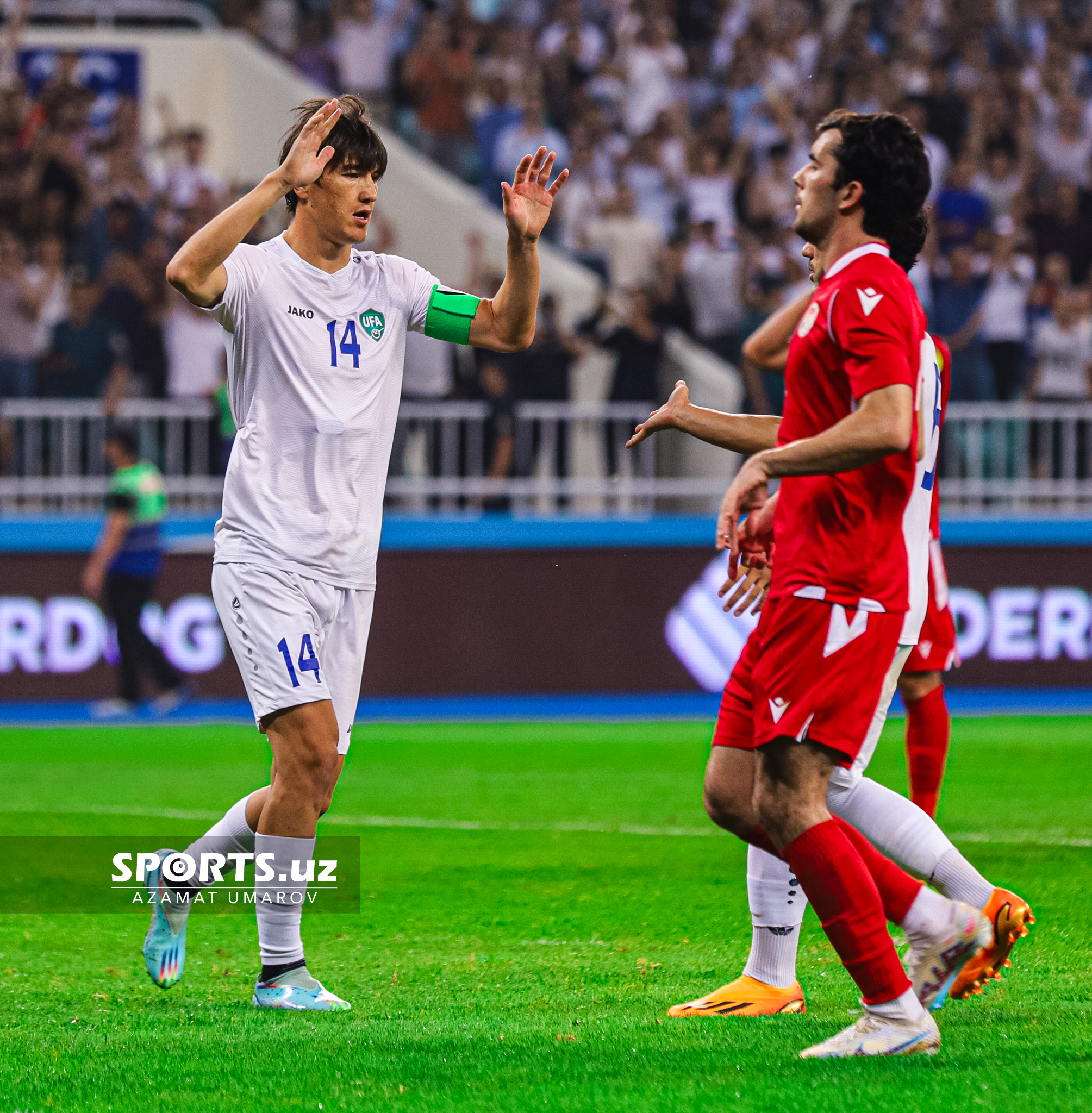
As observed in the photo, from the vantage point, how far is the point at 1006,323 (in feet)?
59.4

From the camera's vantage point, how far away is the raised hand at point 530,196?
18.5 ft

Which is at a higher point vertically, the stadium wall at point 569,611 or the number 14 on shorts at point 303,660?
the number 14 on shorts at point 303,660

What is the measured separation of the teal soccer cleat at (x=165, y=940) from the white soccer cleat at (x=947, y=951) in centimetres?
225

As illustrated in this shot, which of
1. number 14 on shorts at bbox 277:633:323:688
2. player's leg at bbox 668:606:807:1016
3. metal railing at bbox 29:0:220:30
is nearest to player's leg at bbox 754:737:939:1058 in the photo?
player's leg at bbox 668:606:807:1016

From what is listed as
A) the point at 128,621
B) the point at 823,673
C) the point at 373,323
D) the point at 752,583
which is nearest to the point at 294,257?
the point at 373,323

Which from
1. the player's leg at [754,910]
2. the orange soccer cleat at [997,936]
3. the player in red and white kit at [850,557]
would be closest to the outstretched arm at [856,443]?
the player in red and white kit at [850,557]

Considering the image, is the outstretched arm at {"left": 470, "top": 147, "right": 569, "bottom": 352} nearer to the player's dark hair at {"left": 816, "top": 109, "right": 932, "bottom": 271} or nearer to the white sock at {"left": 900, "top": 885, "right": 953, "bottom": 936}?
the player's dark hair at {"left": 816, "top": 109, "right": 932, "bottom": 271}

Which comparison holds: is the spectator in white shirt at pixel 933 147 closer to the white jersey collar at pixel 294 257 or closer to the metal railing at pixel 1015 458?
the metal railing at pixel 1015 458

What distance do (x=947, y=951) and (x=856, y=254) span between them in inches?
69.2

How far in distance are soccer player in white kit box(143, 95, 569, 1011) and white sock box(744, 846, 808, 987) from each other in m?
1.21

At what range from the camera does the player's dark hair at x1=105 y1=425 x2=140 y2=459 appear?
1602 cm

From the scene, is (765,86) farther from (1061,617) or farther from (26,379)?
(26,379)

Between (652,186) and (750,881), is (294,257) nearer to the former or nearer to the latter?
(750,881)

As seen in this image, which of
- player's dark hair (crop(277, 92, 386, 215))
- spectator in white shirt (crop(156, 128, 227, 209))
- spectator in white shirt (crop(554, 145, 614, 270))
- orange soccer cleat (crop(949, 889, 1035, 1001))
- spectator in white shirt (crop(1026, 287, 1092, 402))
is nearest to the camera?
orange soccer cleat (crop(949, 889, 1035, 1001))
